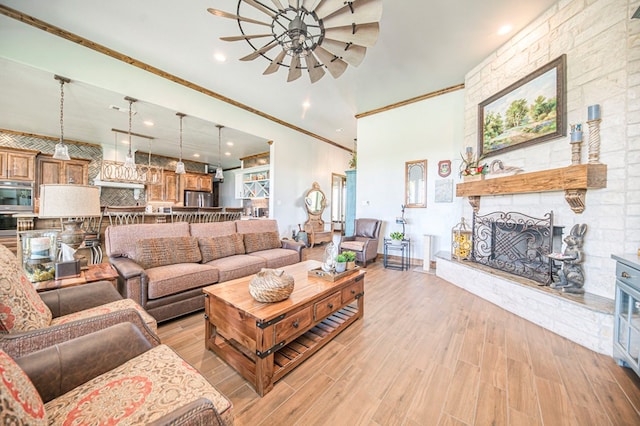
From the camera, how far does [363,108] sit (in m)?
5.12

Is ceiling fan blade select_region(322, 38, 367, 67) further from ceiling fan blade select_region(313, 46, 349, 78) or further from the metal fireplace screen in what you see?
the metal fireplace screen

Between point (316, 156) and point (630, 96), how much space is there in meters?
5.69

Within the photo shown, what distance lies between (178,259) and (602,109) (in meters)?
4.60

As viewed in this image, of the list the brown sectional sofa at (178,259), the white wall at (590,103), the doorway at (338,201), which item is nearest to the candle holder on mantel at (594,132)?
the white wall at (590,103)

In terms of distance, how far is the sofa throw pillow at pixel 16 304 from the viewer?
0.99 meters

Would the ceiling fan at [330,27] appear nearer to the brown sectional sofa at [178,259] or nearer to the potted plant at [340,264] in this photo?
the potted plant at [340,264]

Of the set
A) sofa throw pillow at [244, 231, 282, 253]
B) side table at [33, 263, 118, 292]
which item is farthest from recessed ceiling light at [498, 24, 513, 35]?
side table at [33, 263, 118, 292]

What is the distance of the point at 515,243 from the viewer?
9.77 ft

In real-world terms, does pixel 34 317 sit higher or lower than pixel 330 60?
lower

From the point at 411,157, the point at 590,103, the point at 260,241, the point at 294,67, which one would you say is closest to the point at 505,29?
the point at 590,103

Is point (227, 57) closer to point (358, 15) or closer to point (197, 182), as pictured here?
point (358, 15)

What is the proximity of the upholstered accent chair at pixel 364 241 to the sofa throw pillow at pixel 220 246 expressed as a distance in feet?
6.48

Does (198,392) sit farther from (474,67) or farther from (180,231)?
(474,67)

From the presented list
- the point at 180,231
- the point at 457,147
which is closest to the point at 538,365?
the point at 457,147
